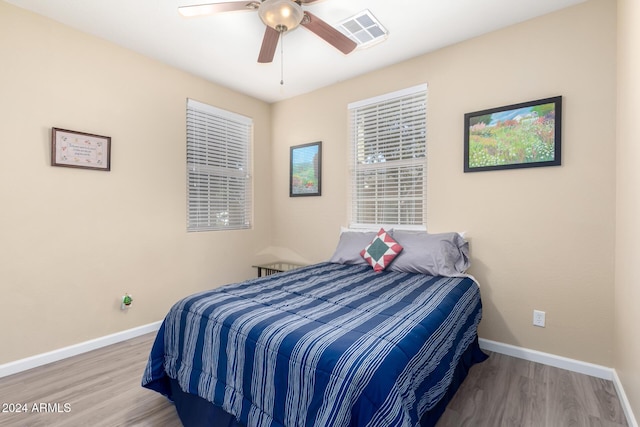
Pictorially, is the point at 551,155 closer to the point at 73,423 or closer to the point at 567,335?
the point at 567,335

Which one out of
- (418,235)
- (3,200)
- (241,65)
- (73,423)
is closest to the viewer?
(73,423)

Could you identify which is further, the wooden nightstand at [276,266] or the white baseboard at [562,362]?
the wooden nightstand at [276,266]

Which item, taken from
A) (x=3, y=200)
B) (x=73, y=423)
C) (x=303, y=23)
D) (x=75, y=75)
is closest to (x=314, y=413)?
(x=73, y=423)

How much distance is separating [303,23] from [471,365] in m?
2.73

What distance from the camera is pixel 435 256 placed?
2475 mm

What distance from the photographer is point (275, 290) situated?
6.46ft

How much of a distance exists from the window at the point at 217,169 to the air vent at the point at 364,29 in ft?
5.98

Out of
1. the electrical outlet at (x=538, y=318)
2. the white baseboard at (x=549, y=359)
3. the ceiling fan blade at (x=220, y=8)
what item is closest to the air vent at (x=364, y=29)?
the ceiling fan blade at (x=220, y=8)

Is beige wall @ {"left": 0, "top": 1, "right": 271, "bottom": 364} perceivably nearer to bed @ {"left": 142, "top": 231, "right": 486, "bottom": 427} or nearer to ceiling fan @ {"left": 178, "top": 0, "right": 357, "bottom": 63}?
bed @ {"left": 142, "top": 231, "right": 486, "bottom": 427}

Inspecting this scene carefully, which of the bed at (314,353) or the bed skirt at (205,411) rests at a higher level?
the bed at (314,353)

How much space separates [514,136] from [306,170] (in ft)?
7.35

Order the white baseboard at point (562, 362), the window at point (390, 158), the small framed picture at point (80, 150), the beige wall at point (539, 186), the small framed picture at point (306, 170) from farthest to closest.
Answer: the small framed picture at point (306, 170) < the window at point (390, 158) < the small framed picture at point (80, 150) < the beige wall at point (539, 186) < the white baseboard at point (562, 362)

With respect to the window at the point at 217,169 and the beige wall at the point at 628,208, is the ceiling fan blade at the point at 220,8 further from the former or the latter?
the beige wall at the point at 628,208

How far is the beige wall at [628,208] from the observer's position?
158 cm
